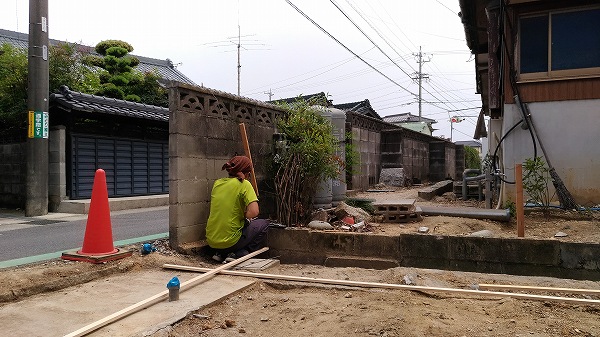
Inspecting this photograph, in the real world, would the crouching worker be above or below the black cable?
below

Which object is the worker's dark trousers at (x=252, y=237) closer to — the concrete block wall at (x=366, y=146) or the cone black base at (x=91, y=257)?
the cone black base at (x=91, y=257)

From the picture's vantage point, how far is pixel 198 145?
545cm

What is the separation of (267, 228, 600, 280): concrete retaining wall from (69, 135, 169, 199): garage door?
25.2ft

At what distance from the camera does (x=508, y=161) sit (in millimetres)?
7652

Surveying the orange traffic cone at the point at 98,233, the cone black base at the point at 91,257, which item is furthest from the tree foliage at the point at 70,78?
the cone black base at the point at 91,257

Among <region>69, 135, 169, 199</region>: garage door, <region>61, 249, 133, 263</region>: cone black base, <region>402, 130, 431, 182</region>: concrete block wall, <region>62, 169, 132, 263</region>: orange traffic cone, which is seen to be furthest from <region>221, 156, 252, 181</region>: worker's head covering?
<region>402, 130, 431, 182</region>: concrete block wall

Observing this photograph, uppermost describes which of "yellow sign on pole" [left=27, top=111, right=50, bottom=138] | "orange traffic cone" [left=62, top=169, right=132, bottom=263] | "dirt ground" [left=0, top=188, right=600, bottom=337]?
"yellow sign on pole" [left=27, top=111, right=50, bottom=138]

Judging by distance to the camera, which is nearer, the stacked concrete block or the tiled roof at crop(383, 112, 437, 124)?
the stacked concrete block

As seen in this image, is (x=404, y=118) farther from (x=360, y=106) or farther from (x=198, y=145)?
(x=198, y=145)

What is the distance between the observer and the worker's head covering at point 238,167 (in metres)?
5.44

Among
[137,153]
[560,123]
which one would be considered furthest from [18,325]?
[137,153]

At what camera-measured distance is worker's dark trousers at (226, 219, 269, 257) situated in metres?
5.39

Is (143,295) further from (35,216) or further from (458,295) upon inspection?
(35,216)

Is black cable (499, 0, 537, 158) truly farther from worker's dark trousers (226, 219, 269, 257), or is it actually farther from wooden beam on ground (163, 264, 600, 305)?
worker's dark trousers (226, 219, 269, 257)
